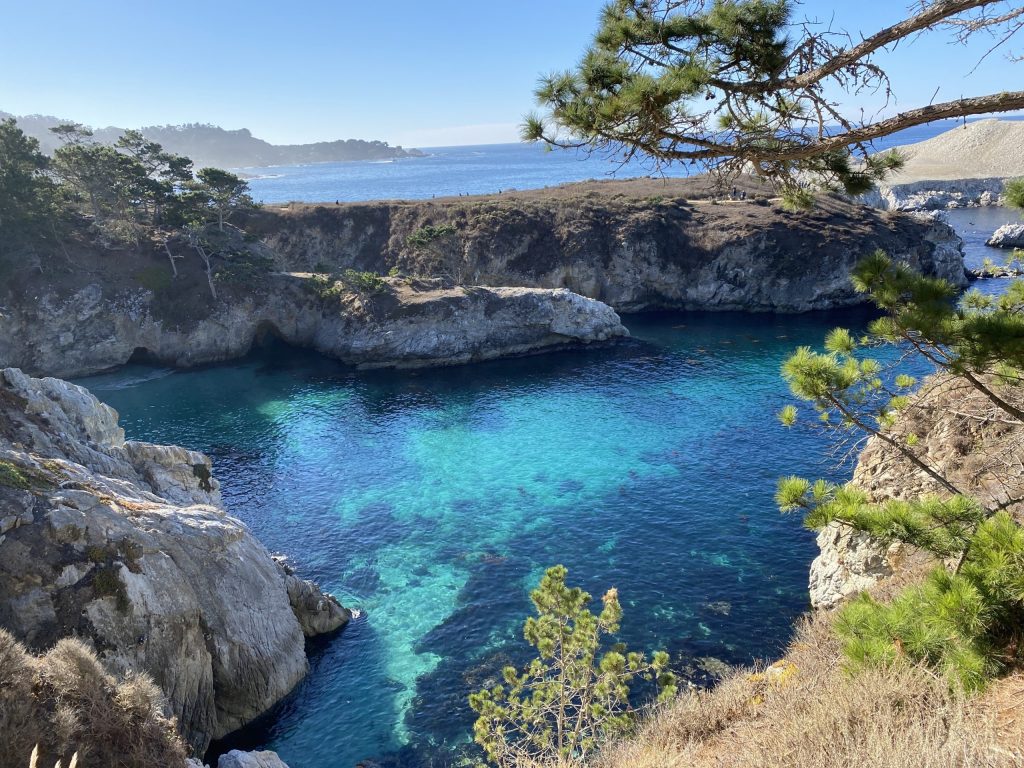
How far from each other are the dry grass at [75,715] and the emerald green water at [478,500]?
8270 mm

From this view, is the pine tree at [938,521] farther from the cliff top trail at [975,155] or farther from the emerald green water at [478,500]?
the cliff top trail at [975,155]

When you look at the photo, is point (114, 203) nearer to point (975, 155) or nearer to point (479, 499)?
point (479, 499)

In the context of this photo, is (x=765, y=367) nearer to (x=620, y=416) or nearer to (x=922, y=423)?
(x=620, y=416)

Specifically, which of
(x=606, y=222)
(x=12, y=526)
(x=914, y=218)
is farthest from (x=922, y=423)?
(x=914, y=218)

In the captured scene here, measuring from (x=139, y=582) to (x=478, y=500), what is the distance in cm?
2034

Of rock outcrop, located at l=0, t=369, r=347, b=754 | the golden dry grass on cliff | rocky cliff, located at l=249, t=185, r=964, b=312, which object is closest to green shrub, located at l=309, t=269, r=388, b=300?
Result: rocky cliff, located at l=249, t=185, r=964, b=312

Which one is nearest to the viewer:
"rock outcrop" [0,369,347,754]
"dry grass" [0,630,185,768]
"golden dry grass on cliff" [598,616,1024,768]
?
"golden dry grass on cliff" [598,616,1024,768]

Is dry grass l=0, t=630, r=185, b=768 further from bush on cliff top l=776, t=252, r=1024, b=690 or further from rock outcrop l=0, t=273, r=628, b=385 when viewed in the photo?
rock outcrop l=0, t=273, r=628, b=385

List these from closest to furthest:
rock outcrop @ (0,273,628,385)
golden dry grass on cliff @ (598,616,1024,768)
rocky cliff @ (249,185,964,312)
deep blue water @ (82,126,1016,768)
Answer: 1. golden dry grass on cliff @ (598,616,1024,768)
2. deep blue water @ (82,126,1016,768)
3. rock outcrop @ (0,273,628,385)
4. rocky cliff @ (249,185,964,312)

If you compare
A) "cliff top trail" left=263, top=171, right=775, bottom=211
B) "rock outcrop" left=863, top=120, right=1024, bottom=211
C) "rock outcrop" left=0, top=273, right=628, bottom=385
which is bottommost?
"rock outcrop" left=0, top=273, right=628, bottom=385

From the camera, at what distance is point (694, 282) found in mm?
81562

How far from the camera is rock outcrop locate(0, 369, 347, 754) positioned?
17953 mm

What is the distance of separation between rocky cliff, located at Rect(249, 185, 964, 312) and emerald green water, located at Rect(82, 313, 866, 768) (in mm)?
17510

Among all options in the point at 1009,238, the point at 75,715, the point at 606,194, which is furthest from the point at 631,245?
the point at 75,715
